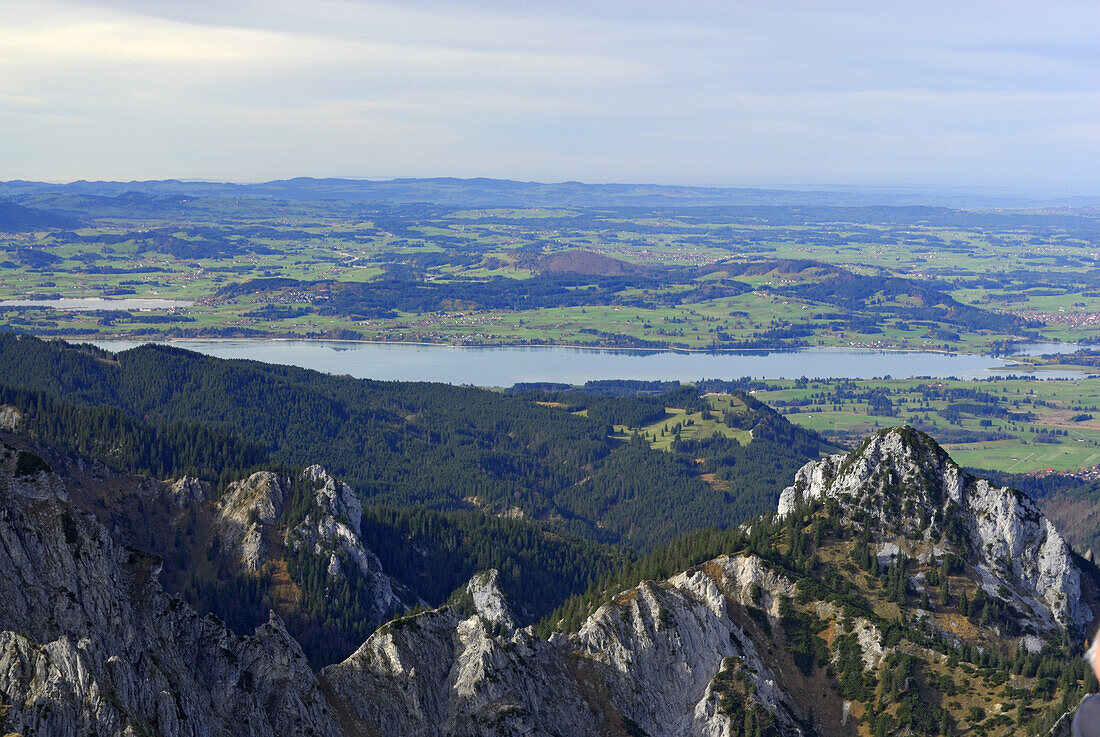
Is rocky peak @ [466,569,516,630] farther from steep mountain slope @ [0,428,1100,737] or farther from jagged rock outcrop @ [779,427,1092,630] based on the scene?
jagged rock outcrop @ [779,427,1092,630]

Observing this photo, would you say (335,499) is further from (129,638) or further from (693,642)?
(129,638)

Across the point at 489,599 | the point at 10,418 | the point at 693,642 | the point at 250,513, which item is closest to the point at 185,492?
the point at 250,513

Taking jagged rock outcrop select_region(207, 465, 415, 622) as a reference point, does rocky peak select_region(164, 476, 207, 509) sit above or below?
above

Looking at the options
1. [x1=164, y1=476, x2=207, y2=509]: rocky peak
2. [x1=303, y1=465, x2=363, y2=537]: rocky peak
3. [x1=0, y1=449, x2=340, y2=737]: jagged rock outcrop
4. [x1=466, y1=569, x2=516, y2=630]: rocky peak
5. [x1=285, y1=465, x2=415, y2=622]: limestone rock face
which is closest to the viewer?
[x1=0, y1=449, x2=340, y2=737]: jagged rock outcrop

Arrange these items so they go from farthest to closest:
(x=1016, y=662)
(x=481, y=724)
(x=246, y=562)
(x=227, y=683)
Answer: (x=246, y=562) → (x=1016, y=662) → (x=481, y=724) → (x=227, y=683)

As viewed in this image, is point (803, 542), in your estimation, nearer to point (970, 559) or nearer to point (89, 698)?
point (970, 559)

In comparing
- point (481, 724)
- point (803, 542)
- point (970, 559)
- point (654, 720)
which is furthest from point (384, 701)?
point (970, 559)

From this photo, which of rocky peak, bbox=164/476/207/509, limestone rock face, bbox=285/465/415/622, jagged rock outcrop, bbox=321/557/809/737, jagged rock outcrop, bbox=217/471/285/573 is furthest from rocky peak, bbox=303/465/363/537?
jagged rock outcrop, bbox=321/557/809/737
